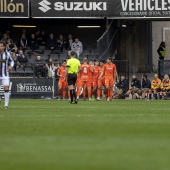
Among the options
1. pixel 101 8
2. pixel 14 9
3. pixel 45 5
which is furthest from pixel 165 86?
pixel 14 9

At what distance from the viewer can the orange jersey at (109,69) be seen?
38.3m

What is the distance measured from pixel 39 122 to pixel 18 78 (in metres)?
24.8

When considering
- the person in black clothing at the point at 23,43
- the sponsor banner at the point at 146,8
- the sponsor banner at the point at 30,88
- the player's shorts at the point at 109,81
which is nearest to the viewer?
the player's shorts at the point at 109,81

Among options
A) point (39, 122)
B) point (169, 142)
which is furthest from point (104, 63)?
point (169, 142)

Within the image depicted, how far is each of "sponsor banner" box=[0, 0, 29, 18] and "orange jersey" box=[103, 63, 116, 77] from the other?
24.3 ft

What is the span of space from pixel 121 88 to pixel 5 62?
1887 centimetres

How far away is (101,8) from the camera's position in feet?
145

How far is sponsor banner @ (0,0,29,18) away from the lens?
4391 centimetres

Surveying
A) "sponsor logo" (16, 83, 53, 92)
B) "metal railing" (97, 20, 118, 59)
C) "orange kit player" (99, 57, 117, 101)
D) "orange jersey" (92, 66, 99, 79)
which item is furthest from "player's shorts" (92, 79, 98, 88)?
"sponsor logo" (16, 83, 53, 92)

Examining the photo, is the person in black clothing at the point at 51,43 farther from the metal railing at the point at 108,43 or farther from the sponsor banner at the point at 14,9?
the metal railing at the point at 108,43

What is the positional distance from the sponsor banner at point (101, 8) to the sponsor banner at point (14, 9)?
1.45 feet

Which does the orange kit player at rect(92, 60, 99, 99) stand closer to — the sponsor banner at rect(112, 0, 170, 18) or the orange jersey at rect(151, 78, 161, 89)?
the orange jersey at rect(151, 78, 161, 89)

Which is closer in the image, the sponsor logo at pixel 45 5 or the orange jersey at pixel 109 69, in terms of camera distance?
the orange jersey at pixel 109 69

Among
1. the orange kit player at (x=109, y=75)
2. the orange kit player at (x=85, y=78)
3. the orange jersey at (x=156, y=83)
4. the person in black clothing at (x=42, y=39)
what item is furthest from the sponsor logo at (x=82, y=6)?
the orange kit player at (x=109, y=75)
